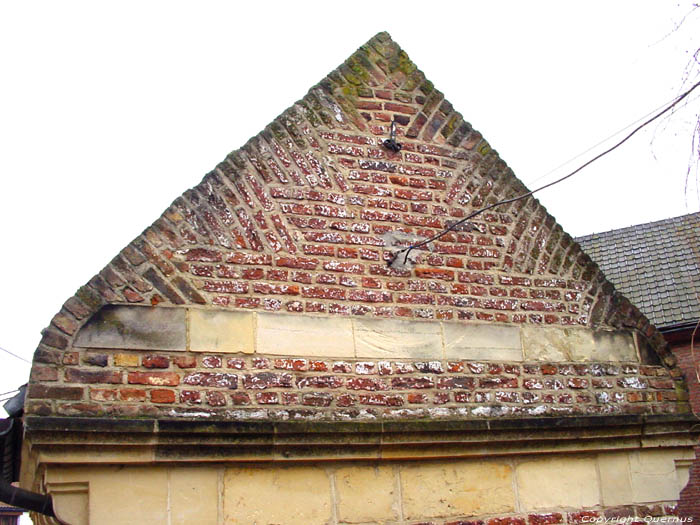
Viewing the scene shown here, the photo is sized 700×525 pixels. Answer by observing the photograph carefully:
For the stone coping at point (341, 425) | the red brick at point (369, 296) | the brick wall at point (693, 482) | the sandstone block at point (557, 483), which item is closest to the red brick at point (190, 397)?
the stone coping at point (341, 425)

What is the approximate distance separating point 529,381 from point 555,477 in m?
0.68

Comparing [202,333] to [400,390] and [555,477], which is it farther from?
[555,477]

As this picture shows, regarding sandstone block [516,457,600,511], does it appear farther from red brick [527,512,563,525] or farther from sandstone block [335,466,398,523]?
sandstone block [335,466,398,523]

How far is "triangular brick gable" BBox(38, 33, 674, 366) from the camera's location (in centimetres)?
470

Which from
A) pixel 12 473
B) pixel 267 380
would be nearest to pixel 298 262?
pixel 267 380

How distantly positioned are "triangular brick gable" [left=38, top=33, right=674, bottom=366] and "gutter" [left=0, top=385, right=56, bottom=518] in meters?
0.82

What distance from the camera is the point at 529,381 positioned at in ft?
17.4

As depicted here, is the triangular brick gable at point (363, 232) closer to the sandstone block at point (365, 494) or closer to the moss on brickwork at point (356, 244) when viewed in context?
the moss on brickwork at point (356, 244)

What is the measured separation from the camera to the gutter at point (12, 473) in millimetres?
4156

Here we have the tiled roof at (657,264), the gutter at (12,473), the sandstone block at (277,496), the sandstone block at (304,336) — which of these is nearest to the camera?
the gutter at (12,473)

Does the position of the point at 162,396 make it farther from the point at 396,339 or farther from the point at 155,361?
the point at 396,339

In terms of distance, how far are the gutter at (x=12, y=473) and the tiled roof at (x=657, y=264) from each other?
1285 centimetres

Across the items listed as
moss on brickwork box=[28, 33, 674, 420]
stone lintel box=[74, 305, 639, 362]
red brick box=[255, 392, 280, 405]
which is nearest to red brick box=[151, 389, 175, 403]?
moss on brickwork box=[28, 33, 674, 420]

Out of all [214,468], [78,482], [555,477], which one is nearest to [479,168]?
[555,477]
